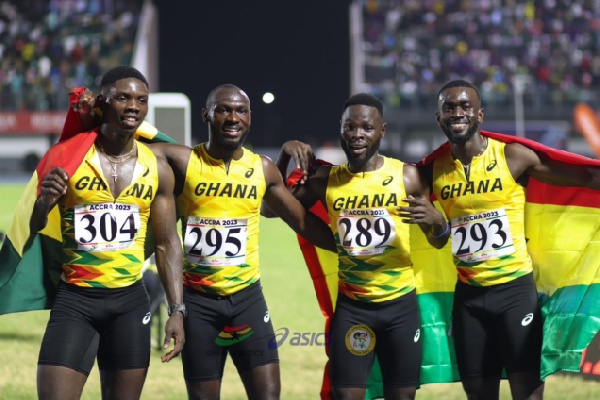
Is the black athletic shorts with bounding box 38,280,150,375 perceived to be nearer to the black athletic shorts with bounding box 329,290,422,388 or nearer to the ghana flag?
the black athletic shorts with bounding box 329,290,422,388

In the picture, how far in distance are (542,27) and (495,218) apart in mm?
30172

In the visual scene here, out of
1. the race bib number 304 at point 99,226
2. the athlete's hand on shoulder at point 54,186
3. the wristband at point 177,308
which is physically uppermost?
the athlete's hand on shoulder at point 54,186

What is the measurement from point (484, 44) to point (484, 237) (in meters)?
28.2

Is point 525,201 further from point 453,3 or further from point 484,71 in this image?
point 453,3

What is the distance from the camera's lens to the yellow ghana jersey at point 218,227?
17.7 ft

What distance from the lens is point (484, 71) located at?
31.4m

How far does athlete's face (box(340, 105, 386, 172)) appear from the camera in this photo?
5.52m

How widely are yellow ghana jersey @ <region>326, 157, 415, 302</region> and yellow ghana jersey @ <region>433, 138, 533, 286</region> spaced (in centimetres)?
35

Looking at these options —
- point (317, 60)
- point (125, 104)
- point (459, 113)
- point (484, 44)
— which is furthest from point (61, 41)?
point (459, 113)

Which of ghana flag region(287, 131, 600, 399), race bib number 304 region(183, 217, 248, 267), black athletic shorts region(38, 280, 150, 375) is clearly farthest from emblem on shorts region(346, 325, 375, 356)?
black athletic shorts region(38, 280, 150, 375)

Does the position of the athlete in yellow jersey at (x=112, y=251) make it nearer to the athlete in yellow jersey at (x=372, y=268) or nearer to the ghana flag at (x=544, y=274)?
the athlete in yellow jersey at (x=372, y=268)

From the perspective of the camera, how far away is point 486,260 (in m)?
5.70

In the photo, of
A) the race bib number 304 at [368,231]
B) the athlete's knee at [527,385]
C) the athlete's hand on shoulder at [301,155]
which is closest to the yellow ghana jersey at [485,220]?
the race bib number 304 at [368,231]

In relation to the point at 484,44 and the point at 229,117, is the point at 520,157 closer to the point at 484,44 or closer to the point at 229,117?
the point at 229,117
